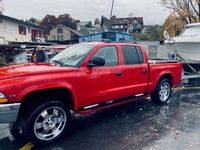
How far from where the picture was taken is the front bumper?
3070 millimetres

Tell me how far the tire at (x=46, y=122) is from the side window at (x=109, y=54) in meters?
1.43

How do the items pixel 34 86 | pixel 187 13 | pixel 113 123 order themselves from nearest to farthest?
pixel 34 86 < pixel 113 123 < pixel 187 13

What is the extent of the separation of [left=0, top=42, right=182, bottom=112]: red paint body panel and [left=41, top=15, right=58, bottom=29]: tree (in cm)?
A: 7382

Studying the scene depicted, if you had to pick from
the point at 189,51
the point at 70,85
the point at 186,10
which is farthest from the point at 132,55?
the point at 186,10

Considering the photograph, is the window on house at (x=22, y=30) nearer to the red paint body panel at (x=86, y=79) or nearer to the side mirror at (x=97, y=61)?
the red paint body panel at (x=86, y=79)

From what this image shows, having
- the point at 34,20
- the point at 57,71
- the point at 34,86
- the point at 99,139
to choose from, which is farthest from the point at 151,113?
the point at 34,20

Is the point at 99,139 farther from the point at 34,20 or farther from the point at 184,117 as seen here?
the point at 34,20

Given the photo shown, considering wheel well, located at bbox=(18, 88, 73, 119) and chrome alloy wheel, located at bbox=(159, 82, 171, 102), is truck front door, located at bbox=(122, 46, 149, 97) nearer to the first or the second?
chrome alloy wheel, located at bbox=(159, 82, 171, 102)

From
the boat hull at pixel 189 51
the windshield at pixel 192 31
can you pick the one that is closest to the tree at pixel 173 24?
the windshield at pixel 192 31

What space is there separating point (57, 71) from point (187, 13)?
21906mm

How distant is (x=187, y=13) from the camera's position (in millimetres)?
21703

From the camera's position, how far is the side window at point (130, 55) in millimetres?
4906

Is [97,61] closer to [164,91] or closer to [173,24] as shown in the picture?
[164,91]

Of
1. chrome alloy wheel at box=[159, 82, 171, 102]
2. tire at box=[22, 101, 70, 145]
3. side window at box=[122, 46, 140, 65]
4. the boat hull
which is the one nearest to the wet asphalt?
tire at box=[22, 101, 70, 145]
